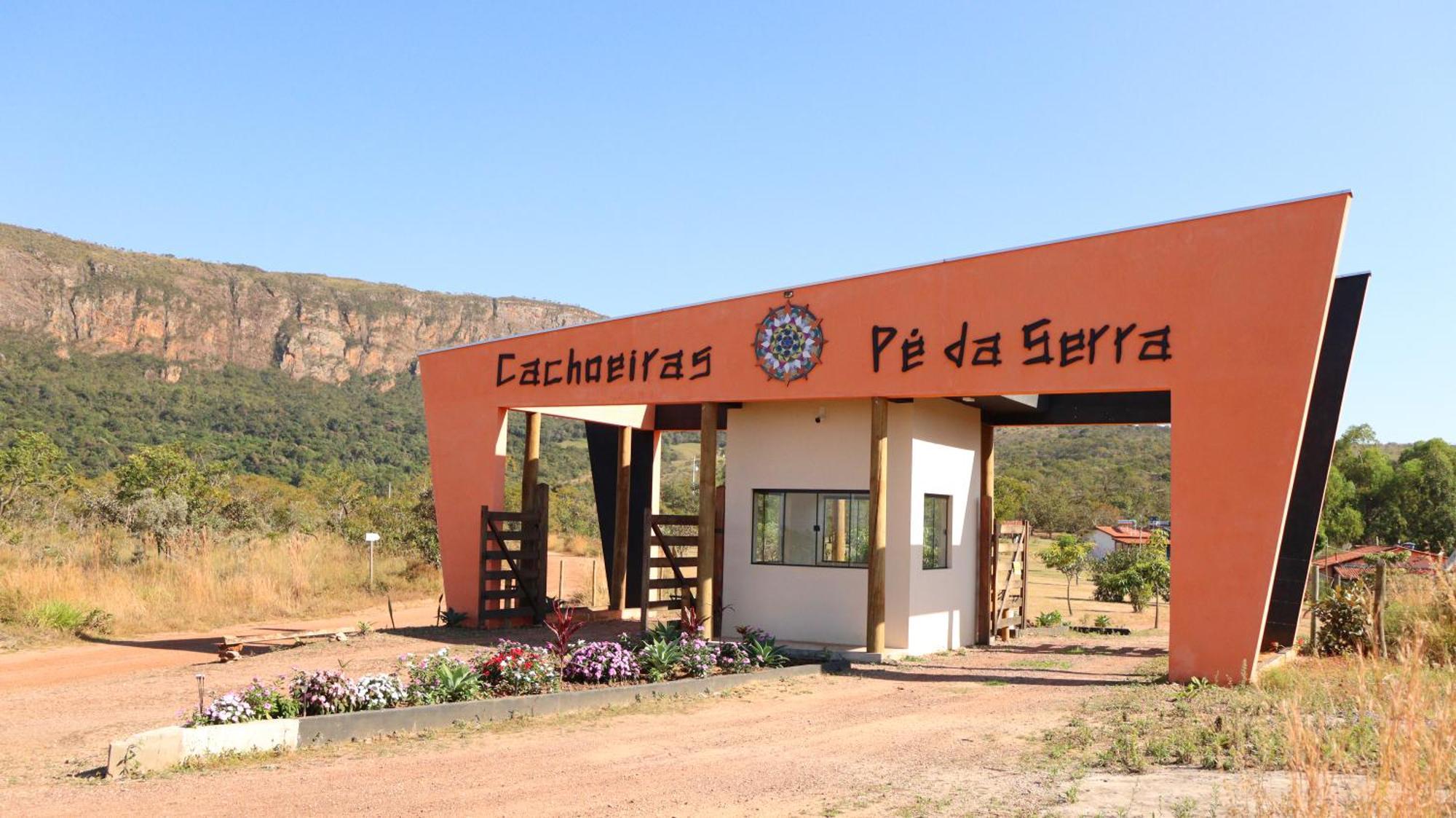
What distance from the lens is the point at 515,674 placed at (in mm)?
9328

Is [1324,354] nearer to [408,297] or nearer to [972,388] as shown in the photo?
[972,388]

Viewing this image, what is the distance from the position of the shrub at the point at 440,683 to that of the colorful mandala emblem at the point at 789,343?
20.0ft

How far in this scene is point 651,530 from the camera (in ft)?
47.5

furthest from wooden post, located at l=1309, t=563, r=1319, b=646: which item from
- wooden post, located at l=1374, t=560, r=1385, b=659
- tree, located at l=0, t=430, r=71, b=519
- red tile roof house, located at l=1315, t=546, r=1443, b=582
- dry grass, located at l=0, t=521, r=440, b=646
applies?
tree, located at l=0, t=430, r=71, b=519

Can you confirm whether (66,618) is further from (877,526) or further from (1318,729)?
(1318,729)

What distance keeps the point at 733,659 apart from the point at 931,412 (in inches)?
192

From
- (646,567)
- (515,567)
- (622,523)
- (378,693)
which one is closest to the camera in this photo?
(378,693)

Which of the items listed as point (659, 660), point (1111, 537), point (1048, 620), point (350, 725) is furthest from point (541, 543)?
point (1111, 537)

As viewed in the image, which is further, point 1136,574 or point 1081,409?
point 1136,574

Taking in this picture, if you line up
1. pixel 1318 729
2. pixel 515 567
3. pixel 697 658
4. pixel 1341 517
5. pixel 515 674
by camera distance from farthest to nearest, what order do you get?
1. pixel 1341 517
2. pixel 515 567
3. pixel 697 658
4. pixel 515 674
5. pixel 1318 729

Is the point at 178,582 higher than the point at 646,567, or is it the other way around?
the point at 646,567

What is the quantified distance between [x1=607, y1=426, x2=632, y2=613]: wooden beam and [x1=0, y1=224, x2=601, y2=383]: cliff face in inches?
2420

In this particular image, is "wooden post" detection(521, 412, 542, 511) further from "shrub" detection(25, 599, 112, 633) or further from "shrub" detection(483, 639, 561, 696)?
"shrub" detection(483, 639, 561, 696)

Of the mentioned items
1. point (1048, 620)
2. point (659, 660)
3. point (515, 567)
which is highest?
point (515, 567)
